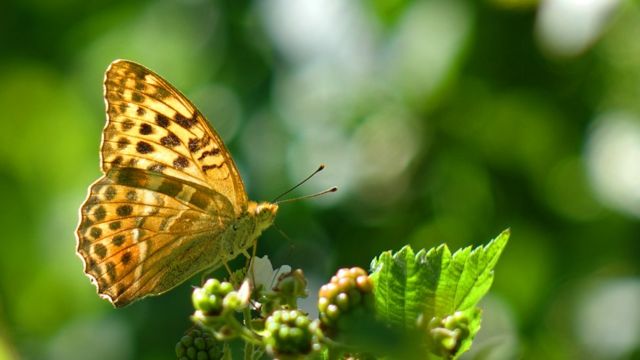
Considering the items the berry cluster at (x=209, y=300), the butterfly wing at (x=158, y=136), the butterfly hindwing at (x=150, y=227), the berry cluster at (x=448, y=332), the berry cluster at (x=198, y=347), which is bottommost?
the berry cluster at (x=448, y=332)

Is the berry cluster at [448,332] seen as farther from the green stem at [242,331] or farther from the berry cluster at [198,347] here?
the berry cluster at [198,347]

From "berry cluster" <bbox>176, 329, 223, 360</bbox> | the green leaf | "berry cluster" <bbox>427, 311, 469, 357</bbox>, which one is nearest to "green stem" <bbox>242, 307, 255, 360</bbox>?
"berry cluster" <bbox>176, 329, 223, 360</bbox>

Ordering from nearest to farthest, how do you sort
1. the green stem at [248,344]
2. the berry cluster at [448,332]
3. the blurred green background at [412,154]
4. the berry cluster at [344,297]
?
the berry cluster at [448,332], the berry cluster at [344,297], the green stem at [248,344], the blurred green background at [412,154]

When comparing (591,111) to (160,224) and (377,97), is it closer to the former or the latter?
(377,97)

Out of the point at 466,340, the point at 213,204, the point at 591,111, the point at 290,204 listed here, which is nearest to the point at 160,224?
the point at 213,204

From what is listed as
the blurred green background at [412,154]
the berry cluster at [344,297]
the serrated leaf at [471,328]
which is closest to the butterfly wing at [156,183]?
the blurred green background at [412,154]

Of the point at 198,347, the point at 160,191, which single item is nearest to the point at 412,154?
the point at 160,191
